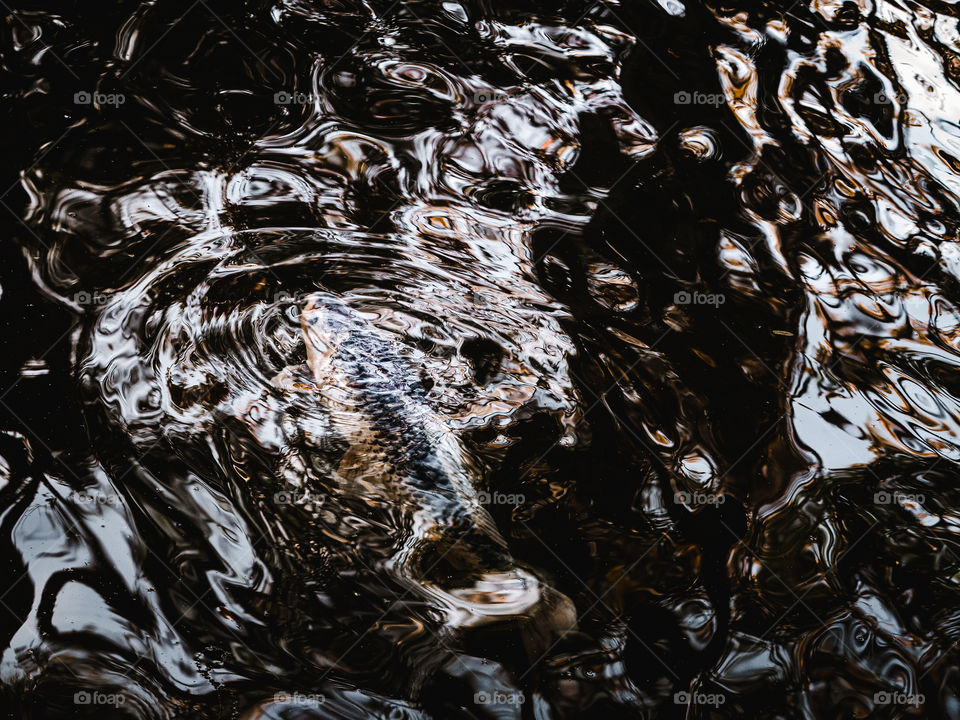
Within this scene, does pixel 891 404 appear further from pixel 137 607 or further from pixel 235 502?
pixel 137 607

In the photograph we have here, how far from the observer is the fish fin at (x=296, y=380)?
1989 mm

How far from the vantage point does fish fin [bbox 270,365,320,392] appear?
1.99 metres

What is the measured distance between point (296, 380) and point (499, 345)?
0.55m


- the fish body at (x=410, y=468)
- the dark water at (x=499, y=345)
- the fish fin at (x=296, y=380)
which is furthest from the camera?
the fish fin at (x=296, y=380)

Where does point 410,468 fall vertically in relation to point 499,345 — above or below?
below

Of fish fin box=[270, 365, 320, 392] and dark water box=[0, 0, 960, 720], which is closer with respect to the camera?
dark water box=[0, 0, 960, 720]

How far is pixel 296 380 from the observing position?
2.00 meters

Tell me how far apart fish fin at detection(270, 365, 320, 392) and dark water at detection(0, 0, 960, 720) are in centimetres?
2

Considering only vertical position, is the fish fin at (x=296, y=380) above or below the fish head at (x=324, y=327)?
below

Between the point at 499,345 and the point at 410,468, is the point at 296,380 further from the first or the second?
the point at 499,345

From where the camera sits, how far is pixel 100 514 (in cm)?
175

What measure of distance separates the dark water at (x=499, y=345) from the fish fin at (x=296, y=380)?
2 centimetres

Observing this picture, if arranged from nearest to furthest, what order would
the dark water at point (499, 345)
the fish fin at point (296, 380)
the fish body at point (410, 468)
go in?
the dark water at point (499, 345) → the fish body at point (410, 468) → the fish fin at point (296, 380)

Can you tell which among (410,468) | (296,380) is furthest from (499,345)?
(296,380)
